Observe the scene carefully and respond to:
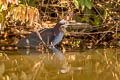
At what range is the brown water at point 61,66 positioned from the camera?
246cm

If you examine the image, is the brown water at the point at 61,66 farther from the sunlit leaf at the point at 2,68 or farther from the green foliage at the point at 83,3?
the green foliage at the point at 83,3

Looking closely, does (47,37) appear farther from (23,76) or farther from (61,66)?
(23,76)

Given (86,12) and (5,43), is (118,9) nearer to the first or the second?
(86,12)

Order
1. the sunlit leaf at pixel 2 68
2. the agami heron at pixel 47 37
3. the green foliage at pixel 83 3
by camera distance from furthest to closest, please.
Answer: the green foliage at pixel 83 3
the agami heron at pixel 47 37
the sunlit leaf at pixel 2 68

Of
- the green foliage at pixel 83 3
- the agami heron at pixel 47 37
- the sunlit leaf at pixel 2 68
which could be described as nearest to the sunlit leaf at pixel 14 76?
the sunlit leaf at pixel 2 68

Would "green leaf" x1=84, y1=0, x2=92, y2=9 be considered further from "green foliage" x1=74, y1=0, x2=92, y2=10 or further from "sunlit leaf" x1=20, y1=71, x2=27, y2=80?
"sunlit leaf" x1=20, y1=71, x2=27, y2=80

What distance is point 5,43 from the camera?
4.31 meters

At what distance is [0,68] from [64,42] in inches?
68.7

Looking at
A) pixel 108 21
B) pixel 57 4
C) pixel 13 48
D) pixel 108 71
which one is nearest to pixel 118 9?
pixel 108 21

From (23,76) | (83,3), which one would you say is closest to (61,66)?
(23,76)

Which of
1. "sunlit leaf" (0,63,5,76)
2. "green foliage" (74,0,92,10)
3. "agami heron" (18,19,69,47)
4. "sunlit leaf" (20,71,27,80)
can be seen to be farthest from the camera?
"green foliage" (74,0,92,10)

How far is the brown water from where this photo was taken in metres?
2.46

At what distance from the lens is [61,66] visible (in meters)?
2.84

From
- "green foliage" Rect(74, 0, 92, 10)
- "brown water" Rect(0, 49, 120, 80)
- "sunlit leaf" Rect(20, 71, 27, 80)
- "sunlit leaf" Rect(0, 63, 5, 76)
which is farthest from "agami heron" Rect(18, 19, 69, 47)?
"sunlit leaf" Rect(20, 71, 27, 80)
